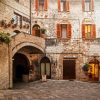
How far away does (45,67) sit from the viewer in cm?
3091

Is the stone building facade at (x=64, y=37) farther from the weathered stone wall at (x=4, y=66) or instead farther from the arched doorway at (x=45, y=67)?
the weathered stone wall at (x=4, y=66)

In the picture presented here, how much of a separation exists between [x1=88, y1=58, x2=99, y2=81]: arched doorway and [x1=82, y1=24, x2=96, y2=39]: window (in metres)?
2.39

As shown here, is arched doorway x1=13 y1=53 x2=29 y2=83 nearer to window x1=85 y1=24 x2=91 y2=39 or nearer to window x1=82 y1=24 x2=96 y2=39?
window x1=82 y1=24 x2=96 y2=39

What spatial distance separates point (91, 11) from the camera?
31.3m

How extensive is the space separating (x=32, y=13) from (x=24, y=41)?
21.9 feet

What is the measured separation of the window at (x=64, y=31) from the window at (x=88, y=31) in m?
1.40

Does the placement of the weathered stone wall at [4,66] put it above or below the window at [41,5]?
below

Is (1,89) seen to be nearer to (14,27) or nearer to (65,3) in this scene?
(14,27)

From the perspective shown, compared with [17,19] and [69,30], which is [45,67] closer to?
[69,30]

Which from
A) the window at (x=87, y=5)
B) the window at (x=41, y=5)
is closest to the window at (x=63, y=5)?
the window at (x=41, y=5)

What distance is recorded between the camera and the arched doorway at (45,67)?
1213 inches

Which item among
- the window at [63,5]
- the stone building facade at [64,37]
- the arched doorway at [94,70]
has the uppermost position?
the window at [63,5]

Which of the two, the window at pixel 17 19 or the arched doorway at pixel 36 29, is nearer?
the window at pixel 17 19

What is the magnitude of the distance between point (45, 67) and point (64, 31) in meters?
4.08
